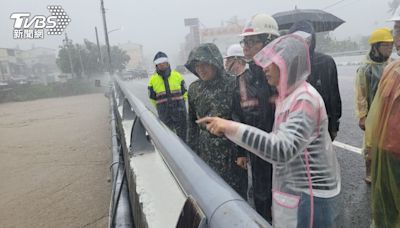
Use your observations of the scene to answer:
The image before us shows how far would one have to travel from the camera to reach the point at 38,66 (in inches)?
3588

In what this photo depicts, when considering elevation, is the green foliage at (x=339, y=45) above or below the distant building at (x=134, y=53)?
below

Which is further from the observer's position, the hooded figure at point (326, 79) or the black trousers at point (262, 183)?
the hooded figure at point (326, 79)

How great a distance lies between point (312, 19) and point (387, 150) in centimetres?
507

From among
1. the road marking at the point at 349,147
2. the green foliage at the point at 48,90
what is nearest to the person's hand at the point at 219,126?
the road marking at the point at 349,147

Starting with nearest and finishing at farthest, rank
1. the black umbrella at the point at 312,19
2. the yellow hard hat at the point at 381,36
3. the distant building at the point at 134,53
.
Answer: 1. the yellow hard hat at the point at 381,36
2. the black umbrella at the point at 312,19
3. the distant building at the point at 134,53

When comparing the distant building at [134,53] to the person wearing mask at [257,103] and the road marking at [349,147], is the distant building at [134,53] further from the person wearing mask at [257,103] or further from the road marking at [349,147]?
the person wearing mask at [257,103]

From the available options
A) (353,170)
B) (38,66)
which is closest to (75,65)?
(38,66)

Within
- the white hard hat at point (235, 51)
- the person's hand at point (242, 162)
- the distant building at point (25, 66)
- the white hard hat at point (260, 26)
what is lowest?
the person's hand at point (242, 162)

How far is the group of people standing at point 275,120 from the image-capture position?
1784 mm

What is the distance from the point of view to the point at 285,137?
68.2 inches

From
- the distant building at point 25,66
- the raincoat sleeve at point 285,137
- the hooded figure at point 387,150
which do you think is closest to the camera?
the raincoat sleeve at point 285,137

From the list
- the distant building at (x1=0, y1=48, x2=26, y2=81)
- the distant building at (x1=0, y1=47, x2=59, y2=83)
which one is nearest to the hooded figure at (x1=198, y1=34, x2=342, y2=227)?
the distant building at (x1=0, y1=47, x2=59, y2=83)

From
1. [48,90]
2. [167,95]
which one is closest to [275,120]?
[167,95]

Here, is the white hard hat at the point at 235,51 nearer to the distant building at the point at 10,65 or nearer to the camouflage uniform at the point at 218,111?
the camouflage uniform at the point at 218,111
